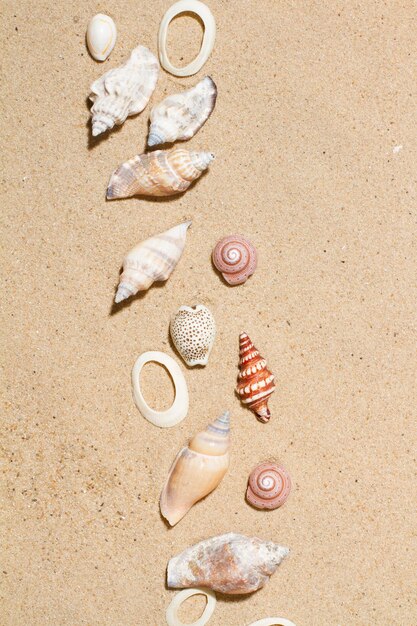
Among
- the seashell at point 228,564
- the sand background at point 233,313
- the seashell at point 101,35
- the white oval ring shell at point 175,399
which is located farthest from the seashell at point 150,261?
the seashell at point 228,564

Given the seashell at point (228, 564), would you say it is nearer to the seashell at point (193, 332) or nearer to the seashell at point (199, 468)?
the seashell at point (199, 468)

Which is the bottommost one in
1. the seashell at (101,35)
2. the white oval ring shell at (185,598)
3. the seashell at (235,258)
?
the white oval ring shell at (185,598)

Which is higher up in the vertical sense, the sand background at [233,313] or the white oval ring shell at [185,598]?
the sand background at [233,313]

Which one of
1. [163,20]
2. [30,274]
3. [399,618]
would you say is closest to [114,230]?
[30,274]

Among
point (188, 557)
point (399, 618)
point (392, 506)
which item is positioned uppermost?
point (188, 557)

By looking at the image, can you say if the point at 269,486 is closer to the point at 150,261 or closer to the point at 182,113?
the point at 150,261

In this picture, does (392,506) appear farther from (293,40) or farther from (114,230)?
(293,40)

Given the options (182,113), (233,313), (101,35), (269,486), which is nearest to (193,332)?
(233,313)
